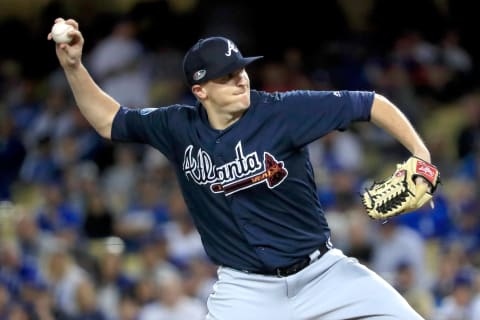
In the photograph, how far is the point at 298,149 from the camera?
15.8 ft

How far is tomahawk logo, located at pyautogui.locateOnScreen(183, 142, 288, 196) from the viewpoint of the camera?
476 cm

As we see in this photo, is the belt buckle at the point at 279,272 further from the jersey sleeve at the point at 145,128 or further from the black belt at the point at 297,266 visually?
the jersey sleeve at the point at 145,128

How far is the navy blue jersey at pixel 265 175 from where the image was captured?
473 cm

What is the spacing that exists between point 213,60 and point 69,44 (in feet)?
2.31

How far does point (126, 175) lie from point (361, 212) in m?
2.81

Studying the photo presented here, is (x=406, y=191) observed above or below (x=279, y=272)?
above

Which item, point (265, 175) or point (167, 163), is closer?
point (265, 175)

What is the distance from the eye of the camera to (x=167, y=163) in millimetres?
10938

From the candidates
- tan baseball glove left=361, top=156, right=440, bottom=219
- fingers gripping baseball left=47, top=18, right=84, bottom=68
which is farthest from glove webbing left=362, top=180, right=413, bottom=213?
fingers gripping baseball left=47, top=18, right=84, bottom=68

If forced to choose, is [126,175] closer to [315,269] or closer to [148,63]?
[148,63]

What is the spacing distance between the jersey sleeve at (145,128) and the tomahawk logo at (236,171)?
0.51 ft

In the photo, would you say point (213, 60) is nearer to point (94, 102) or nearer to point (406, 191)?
point (94, 102)

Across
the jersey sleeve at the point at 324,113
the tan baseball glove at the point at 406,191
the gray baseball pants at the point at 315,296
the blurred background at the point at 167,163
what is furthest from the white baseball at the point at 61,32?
the blurred background at the point at 167,163

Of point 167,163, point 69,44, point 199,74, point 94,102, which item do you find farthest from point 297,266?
point 167,163
